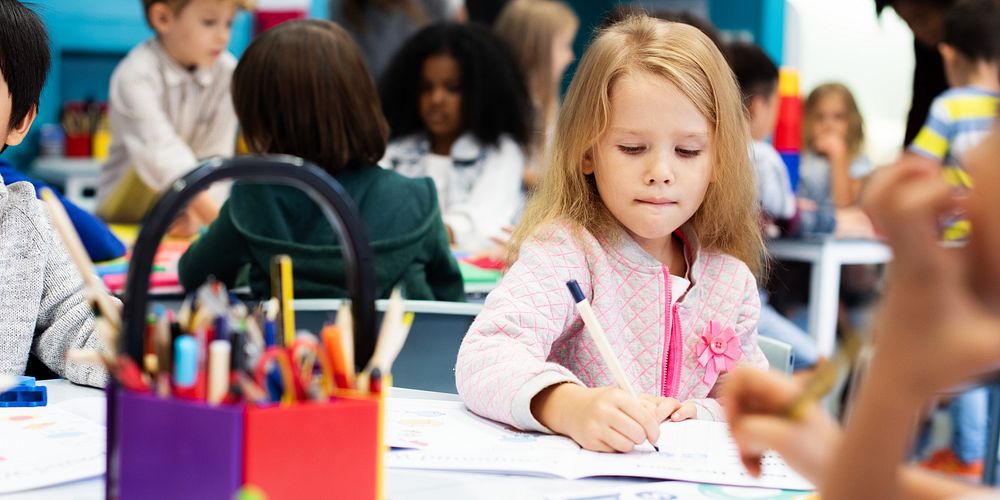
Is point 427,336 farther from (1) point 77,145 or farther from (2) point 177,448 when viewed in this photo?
(1) point 77,145

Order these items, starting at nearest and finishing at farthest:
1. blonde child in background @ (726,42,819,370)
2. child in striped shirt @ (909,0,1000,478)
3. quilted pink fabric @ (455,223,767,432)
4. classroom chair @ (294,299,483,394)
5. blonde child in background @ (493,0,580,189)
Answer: quilted pink fabric @ (455,223,767,432)
classroom chair @ (294,299,483,394)
child in striped shirt @ (909,0,1000,478)
blonde child in background @ (726,42,819,370)
blonde child in background @ (493,0,580,189)

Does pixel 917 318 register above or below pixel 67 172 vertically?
below

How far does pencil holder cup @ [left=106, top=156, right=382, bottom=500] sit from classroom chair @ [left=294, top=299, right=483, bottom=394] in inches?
27.2

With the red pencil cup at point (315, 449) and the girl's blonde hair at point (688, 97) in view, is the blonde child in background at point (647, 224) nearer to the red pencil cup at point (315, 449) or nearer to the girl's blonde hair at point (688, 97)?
the girl's blonde hair at point (688, 97)

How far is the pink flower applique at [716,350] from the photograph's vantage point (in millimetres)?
1146

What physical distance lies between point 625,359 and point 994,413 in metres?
0.92

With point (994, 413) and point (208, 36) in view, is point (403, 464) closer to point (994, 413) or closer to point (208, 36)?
point (994, 413)

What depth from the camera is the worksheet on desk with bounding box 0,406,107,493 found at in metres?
0.73

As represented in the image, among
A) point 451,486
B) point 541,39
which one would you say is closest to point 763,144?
point 541,39

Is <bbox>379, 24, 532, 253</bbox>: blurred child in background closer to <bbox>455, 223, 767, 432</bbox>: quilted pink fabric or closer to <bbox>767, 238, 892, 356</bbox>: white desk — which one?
<bbox>767, 238, 892, 356</bbox>: white desk

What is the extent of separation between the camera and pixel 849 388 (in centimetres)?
45

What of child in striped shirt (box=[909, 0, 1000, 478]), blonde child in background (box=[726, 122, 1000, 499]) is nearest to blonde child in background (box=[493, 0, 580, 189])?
child in striped shirt (box=[909, 0, 1000, 478])

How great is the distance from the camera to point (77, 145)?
4355mm

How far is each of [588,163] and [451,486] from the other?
0.55 m
